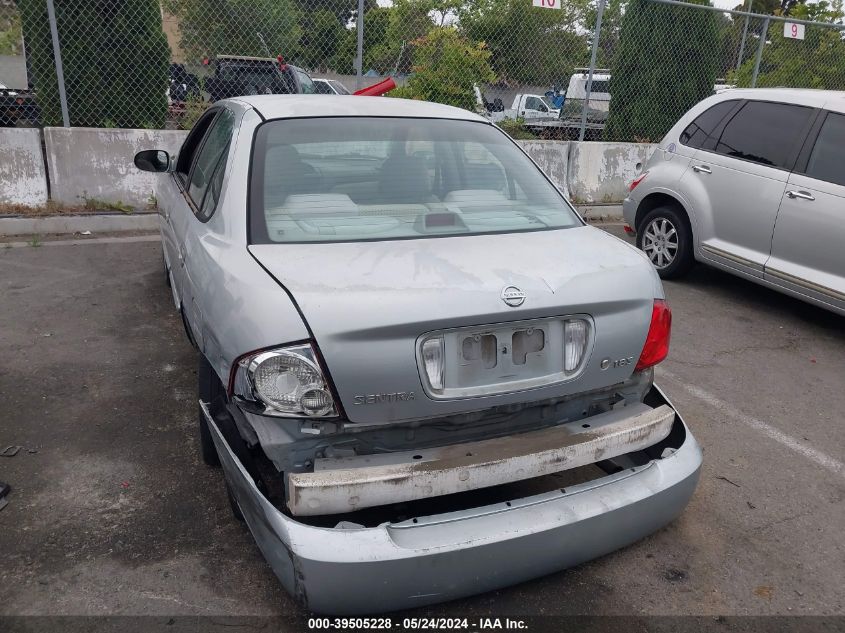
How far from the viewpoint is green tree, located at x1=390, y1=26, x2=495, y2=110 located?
9.14 m

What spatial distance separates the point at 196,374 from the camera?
424 cm

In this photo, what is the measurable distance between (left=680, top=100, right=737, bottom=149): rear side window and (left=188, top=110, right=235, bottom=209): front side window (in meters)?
4.30

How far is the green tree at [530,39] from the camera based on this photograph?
9672mm

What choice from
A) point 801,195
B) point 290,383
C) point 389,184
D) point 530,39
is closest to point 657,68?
point 530,39

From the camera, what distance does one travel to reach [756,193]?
562 cm

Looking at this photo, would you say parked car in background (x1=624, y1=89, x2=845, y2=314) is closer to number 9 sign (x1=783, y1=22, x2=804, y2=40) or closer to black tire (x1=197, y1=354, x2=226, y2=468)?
black tire (x1=197, y1=354, x2=226, y2=468)

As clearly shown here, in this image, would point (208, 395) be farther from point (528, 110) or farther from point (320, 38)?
point (528, 110)

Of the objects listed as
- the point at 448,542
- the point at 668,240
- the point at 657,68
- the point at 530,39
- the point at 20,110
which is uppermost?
the point at 530,39

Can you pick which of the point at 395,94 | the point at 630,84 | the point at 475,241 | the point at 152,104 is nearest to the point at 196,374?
the point at 475,241

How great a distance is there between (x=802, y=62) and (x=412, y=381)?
38.7ft

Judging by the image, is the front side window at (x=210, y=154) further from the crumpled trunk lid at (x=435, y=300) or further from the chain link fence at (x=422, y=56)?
the chain link fence at (x=422, y=56)

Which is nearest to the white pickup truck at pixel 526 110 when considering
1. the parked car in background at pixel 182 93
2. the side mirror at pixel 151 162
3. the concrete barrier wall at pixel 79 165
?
the concrete barrier wall at pixel 79 165

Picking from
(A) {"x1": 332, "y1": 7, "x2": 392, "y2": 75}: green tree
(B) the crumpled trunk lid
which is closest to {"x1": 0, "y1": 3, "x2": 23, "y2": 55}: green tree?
(A) {"x1": 332, "y1": 7, "x2": 392, "y2": 75}: green tree

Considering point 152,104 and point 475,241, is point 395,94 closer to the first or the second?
point 152,104
